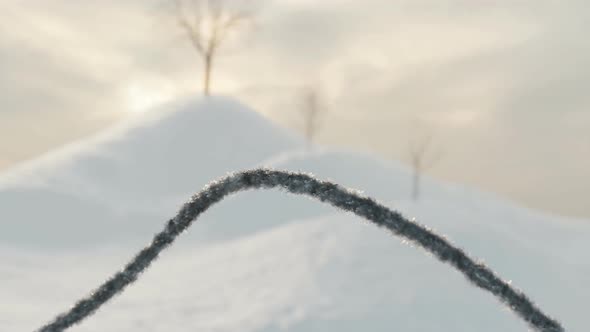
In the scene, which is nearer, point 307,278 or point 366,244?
point 307,278

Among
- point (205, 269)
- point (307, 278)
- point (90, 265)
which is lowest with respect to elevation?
point (90, 265)

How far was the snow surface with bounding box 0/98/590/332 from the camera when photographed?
1138 cm

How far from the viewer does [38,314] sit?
13.4m

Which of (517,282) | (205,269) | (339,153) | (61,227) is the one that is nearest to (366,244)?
(517,282)

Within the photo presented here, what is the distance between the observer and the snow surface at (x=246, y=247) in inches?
448

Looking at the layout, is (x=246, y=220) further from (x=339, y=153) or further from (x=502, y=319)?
(x=502, y=319)

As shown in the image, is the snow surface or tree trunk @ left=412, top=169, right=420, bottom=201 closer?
the snow surface

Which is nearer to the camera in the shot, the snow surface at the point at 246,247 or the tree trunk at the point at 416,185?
the snow surface at the point at 246,247

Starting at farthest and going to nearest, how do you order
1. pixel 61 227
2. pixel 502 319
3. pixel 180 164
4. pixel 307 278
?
1. pixel 180 164
2. pixel 61 227
3. pixel 307 278
4. pixel 502 319

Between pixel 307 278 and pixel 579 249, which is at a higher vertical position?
pixel 307 278

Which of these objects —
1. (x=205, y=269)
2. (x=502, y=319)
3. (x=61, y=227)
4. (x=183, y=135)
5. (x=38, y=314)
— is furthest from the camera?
(x=183, y=135)

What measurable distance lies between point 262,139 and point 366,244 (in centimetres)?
2124

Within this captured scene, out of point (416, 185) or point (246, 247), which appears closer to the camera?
point (246, 247)

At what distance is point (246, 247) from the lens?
17.8 m
